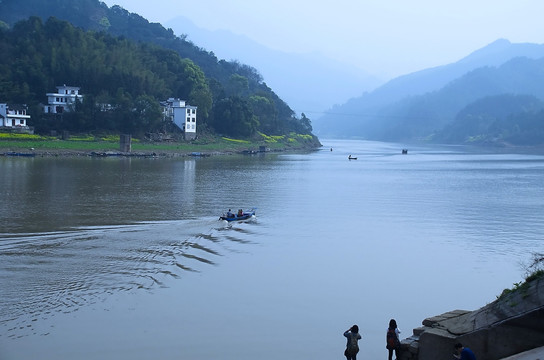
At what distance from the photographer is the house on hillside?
298 feet

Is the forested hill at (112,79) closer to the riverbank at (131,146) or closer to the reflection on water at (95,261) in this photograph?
the riverbank at (131,146)

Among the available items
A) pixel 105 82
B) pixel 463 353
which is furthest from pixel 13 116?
pixel 463 353

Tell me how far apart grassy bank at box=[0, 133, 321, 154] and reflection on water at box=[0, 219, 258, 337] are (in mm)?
46837

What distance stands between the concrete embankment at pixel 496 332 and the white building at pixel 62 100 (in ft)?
252

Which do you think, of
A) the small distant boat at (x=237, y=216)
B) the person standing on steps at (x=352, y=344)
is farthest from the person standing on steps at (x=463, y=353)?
the small distant boat at (x=237, y=216)

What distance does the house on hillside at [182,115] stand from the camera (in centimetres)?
9069

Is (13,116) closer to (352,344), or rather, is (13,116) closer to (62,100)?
(62,100)

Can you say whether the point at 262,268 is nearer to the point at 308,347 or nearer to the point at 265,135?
the point at 308,347

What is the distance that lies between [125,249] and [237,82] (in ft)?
383

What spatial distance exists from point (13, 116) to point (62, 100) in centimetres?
1081

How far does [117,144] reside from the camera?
76938 mm

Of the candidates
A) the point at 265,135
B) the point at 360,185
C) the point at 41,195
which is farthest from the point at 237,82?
the point at 41,195

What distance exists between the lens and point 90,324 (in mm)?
14000

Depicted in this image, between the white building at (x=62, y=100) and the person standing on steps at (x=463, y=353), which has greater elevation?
the white building at (x=62, y=100)
